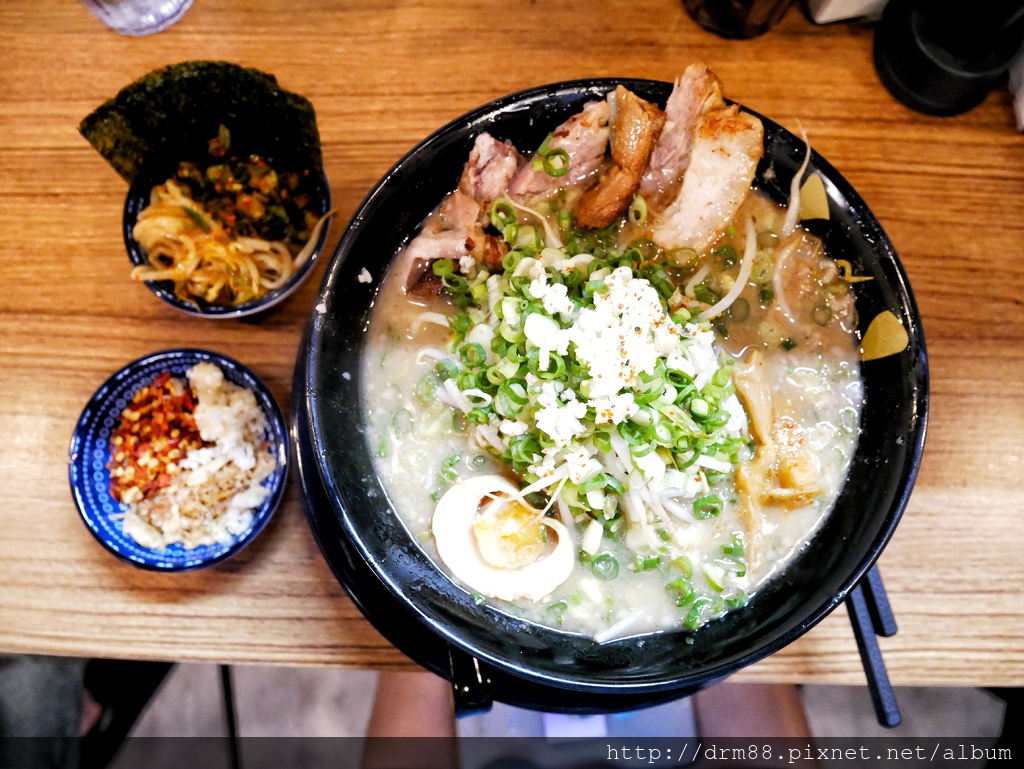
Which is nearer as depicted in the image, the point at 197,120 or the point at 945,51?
the point at 197,120

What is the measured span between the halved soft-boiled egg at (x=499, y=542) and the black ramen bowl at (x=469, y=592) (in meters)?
0.05

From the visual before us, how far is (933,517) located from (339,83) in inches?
72.5

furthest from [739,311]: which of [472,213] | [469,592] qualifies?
[469,592]

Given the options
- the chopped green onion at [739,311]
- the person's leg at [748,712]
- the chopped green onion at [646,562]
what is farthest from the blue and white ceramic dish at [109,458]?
the person's leg at [748,712]

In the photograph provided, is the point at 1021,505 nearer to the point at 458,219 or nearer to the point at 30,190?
the point at 458,219

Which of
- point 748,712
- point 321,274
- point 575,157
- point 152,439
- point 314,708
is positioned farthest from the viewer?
point 314,708

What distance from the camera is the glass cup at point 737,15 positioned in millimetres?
1826

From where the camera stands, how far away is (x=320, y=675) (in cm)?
290

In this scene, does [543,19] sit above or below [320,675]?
above

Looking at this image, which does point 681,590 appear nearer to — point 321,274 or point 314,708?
point 321,274

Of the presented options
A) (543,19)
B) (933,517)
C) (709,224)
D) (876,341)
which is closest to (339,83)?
(543,19)

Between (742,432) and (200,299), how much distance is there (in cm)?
126

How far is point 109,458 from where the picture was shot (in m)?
1.65

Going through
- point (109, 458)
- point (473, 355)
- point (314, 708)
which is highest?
point (473, 355)
